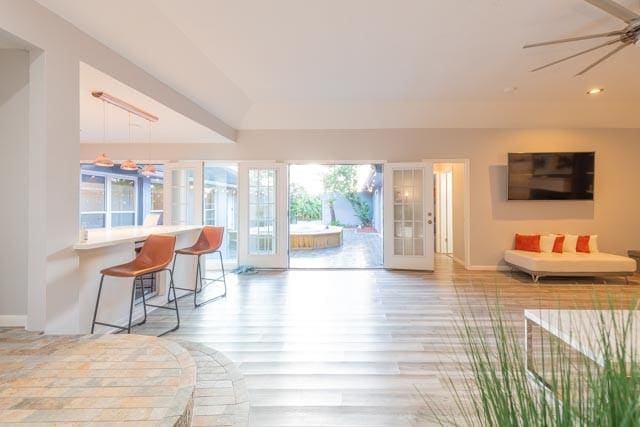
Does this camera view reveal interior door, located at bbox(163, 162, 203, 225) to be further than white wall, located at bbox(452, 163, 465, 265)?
No

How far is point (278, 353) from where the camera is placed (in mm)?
2594

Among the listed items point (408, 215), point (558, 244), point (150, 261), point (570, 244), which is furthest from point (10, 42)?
point (570, 244)

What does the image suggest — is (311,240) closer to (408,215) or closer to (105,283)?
(408,215)

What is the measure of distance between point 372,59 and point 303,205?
11216 mm

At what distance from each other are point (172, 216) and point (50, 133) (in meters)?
3.90

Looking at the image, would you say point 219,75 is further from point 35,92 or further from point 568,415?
point 568,415

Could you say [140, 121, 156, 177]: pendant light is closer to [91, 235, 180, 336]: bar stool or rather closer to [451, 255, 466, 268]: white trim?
[91, 235, 180, 336]: bar stool

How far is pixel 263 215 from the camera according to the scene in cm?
610

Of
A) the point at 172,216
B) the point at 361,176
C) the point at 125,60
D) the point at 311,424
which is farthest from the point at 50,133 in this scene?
the point at 361,176

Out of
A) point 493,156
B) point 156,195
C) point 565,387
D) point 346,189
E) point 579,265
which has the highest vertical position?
point 346,189

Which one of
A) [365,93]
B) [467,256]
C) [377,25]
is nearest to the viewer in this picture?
[377,25]

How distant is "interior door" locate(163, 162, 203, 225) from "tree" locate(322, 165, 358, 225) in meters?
9.64

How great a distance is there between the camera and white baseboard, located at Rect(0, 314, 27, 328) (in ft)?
7.36

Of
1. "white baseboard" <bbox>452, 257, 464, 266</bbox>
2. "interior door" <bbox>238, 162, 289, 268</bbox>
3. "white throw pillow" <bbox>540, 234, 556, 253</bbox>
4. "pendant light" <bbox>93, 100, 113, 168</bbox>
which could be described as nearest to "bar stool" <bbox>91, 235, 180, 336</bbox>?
"pendant light" <bbox>93, 100, 113, 168</bbox>
